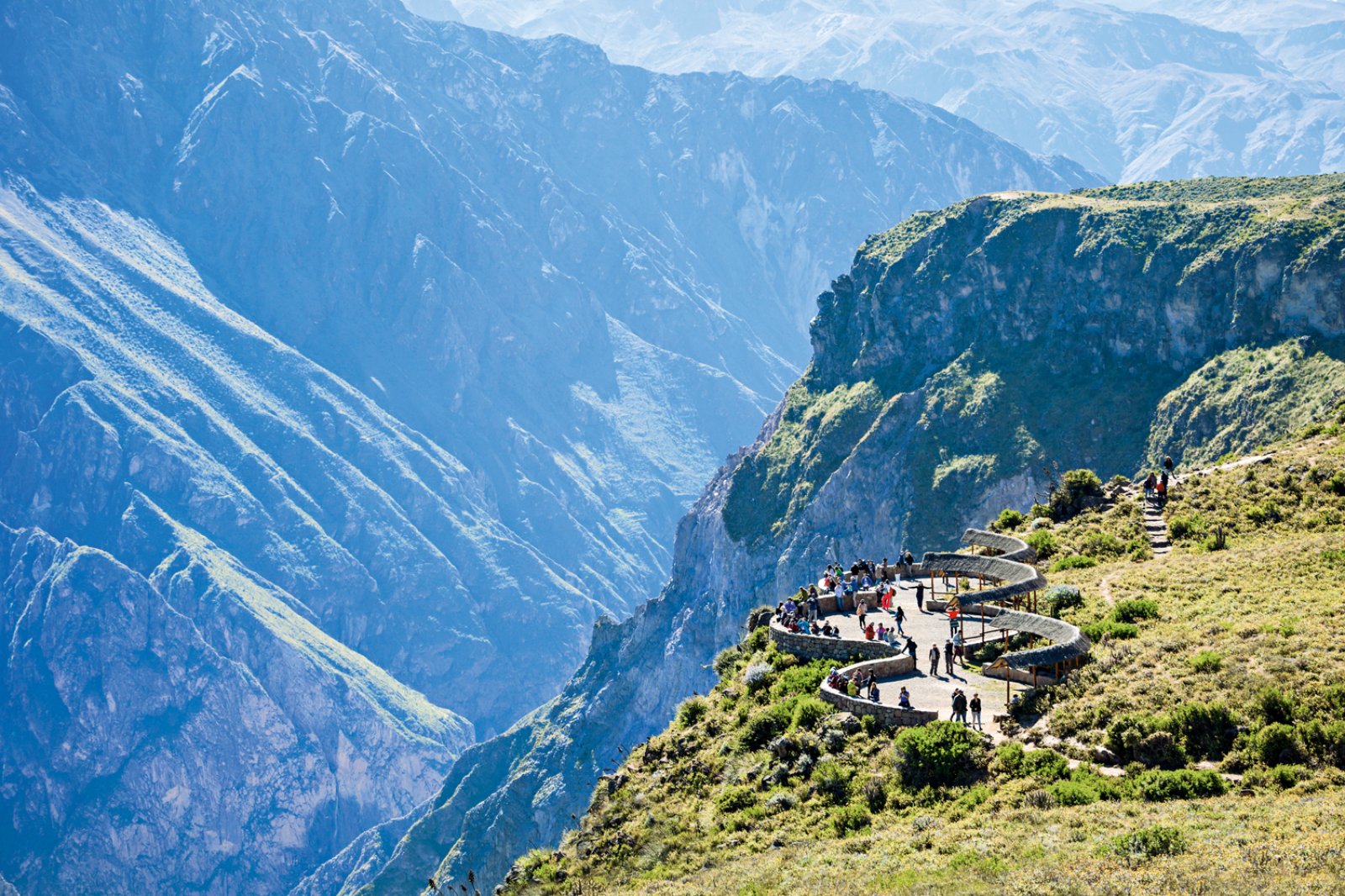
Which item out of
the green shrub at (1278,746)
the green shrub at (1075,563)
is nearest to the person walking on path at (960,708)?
the green shrub at (1278,746)

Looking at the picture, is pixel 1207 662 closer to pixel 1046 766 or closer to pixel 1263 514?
pixel 1046 766

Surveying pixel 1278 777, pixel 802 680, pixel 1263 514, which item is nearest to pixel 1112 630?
pixel 802 680

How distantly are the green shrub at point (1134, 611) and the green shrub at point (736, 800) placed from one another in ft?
51.6

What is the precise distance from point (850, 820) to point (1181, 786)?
10094 millimetres

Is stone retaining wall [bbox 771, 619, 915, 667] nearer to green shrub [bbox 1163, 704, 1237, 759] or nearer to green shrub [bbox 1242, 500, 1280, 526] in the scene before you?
green shrub [bbox 1163, 704, 1237, 759]

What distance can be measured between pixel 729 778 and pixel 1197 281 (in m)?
133

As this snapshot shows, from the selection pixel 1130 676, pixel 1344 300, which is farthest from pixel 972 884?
pixel 1344 300

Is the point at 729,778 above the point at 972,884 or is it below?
above

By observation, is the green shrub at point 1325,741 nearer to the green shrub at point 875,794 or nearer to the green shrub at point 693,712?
the green shrub at point 875,794

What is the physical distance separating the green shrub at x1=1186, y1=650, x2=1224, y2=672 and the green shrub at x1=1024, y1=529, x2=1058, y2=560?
2337 centimetres

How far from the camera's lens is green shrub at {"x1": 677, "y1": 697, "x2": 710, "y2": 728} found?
6425cm

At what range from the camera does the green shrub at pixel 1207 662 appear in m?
49.8

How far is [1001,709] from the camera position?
51969mm

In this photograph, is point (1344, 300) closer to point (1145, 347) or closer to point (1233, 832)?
point (1145, 347)
